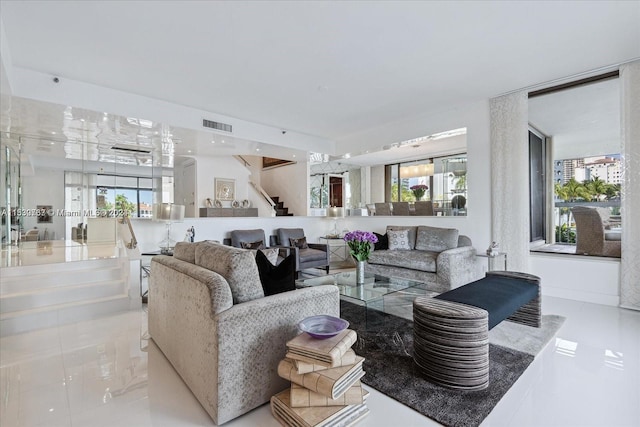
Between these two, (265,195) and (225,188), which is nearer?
(265,195)

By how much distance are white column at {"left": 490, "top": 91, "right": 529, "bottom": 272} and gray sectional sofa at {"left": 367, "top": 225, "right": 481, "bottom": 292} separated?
53cm

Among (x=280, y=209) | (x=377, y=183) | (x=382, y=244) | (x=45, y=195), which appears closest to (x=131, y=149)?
(x=45, y=195)

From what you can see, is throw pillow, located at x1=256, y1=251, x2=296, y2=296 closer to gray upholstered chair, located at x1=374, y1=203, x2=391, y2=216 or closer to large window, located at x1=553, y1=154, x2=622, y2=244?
large window, located at x1=553, y1=154, x2=622, y2=244

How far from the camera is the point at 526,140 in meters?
4.33

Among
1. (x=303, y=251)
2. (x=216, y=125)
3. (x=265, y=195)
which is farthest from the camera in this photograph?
(x=265, y=195)

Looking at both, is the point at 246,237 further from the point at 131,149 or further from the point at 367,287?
the point at 131,149

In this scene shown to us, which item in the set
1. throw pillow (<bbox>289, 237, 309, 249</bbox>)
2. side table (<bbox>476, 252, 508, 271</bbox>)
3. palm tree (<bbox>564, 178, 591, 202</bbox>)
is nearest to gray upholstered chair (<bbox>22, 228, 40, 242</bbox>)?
throw pillow (<bbox>289, 237, 309, 249</bbox>)

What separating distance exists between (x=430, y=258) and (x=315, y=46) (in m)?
3.16

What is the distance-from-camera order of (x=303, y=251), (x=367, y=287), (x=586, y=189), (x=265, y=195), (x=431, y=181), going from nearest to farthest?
(x=367, y=287)
(x=586, y=189)
(x=303, y=251)
(x=431, y=181)
(x=265, y=195)

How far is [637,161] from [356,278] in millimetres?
3528

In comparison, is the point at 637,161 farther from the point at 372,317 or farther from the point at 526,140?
the point at 372,317

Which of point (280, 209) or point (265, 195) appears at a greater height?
point (265, 195)

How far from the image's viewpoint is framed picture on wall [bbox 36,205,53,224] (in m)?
6.98

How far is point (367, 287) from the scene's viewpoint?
3309 mm
